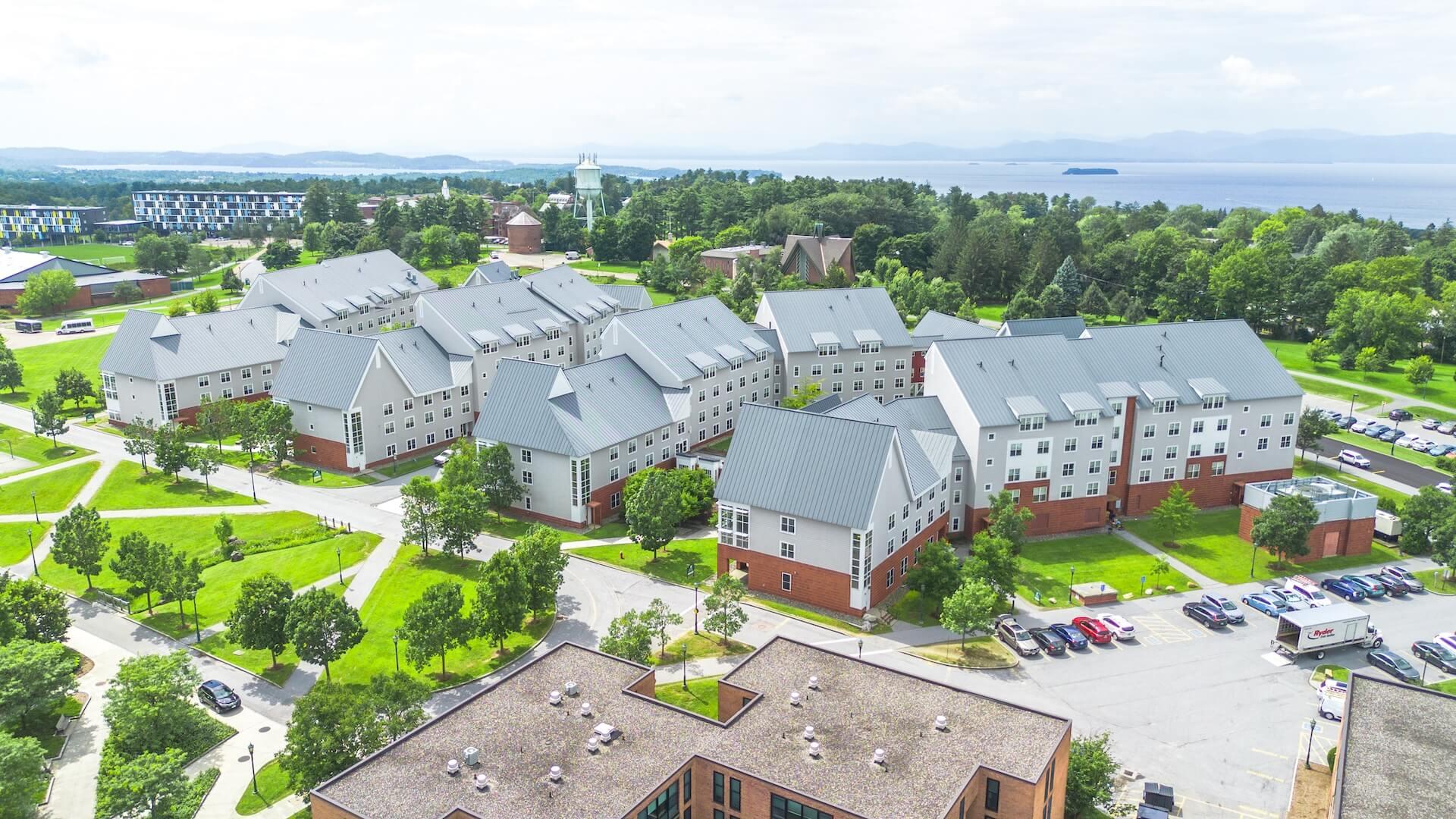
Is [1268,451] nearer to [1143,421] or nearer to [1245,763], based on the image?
[1143,421]

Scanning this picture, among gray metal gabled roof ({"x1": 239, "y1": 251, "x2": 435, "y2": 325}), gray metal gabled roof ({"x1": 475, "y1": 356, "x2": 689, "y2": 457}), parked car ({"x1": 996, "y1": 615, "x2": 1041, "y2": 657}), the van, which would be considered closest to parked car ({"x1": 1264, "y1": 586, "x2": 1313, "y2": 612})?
parked car ({"x1": 996, "y1": 615, "x2": 1041, "y2": 657})

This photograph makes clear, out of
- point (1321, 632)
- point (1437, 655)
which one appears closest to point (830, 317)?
point (1321, 632)

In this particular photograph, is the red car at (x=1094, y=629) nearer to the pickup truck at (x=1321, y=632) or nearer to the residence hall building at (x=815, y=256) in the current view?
the pickup truck at (x=1321, y=632)

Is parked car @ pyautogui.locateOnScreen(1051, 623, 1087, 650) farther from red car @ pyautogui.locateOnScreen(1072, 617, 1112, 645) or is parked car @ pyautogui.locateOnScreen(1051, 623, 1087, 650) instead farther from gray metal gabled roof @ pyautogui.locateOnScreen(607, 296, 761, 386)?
gray metal gabled roof @ pyautogui.locateOnScreen(607, 296, 761, 386)

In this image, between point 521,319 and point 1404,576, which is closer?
point 1404,576

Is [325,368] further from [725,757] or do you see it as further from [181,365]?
[725,757]

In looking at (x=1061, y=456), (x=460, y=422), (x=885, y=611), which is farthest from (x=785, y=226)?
(x=885, y=611)

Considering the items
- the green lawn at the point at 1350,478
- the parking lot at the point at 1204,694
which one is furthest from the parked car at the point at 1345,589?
the green lawn at the point at 1350,478
